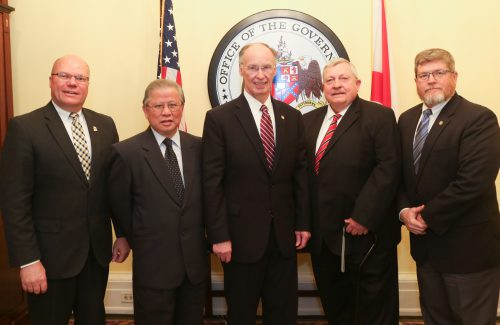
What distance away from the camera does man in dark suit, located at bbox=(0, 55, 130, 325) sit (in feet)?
6.76

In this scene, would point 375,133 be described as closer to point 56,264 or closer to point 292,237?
point 292,237

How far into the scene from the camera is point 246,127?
2260mm

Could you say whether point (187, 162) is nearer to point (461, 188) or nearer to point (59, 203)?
point (59, 203)

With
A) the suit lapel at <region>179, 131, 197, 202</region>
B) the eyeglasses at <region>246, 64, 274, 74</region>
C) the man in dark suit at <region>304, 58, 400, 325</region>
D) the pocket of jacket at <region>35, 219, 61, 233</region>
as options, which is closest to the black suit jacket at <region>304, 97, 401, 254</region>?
the man in dark suit at <region>304, 58, 400, 325</region>

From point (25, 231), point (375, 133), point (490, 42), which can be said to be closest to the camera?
point (25, 231)

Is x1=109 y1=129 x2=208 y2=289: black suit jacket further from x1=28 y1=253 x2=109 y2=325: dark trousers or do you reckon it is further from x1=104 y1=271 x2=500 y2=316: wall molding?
x1=104 y1=271 x2=500 y2=316: wall molding

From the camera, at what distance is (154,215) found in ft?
6.94

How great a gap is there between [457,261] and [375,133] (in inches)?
30.7

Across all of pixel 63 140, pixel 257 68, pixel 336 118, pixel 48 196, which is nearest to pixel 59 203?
pixel 48 196

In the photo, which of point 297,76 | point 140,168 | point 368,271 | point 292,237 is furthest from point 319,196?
point 297,76

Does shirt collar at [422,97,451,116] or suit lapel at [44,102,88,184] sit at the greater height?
shirt collar at [422,97,451,116]

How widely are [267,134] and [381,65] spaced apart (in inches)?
54.0

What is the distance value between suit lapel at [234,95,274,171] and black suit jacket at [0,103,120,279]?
706 mm

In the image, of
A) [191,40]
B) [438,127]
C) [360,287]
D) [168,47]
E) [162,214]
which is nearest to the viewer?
[162,214]
